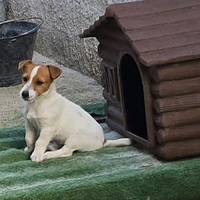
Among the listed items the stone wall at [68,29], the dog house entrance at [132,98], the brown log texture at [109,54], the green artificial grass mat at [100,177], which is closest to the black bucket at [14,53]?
the stone wall at [68,29]

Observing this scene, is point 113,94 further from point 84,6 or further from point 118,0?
point 84,6

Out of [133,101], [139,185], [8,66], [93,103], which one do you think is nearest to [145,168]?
[139,185]

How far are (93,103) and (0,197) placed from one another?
2.53 metres

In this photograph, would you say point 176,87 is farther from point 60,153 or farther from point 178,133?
point 60,153

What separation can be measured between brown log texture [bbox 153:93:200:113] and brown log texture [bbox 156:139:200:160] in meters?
0.21

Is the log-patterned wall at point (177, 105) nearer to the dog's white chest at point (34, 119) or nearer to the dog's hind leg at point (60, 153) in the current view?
the dog's hind leg at point (60, 153)

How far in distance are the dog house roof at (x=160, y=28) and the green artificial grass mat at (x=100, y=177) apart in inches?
23.1

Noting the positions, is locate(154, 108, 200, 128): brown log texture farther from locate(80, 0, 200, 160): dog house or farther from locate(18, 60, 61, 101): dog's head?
locate(18, 60, 61, 101): dog's head

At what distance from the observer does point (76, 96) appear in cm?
553

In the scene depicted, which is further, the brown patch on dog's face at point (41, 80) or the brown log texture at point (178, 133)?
the brown patch on dog's face at point (41, 80)

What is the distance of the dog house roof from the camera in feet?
10.2

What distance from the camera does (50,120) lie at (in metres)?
3.45

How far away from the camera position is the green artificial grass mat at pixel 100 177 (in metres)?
2.82

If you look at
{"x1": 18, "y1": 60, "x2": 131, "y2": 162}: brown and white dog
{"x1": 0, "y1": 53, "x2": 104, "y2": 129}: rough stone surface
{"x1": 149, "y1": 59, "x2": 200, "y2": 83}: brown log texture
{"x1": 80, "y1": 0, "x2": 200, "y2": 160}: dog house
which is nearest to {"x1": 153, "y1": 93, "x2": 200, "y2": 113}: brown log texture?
{"x1": 80, "y1": 0, "x2": 200, "y2": 160}: dog house
